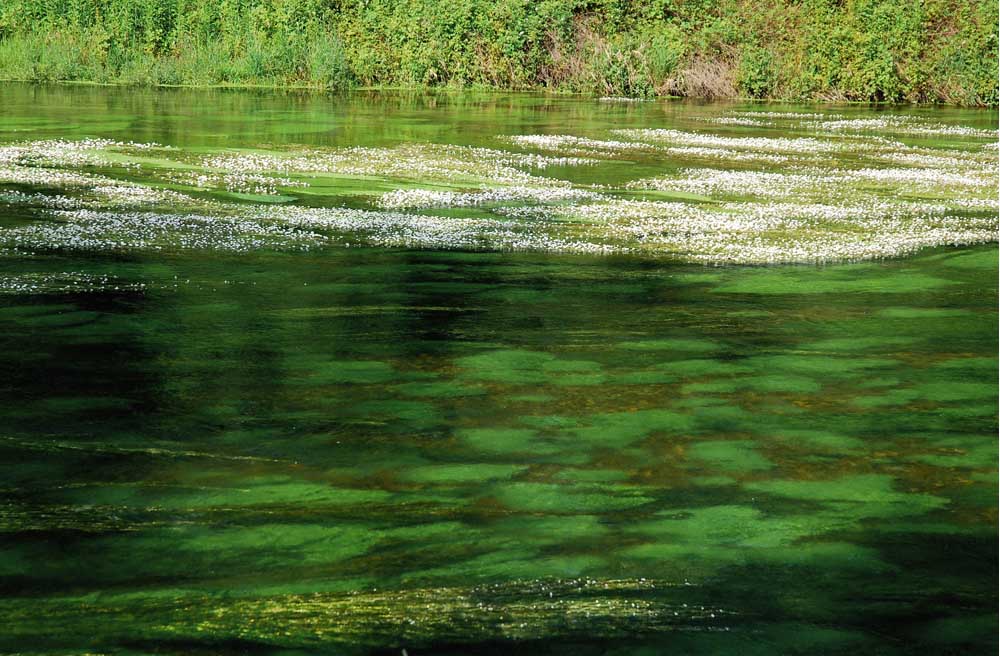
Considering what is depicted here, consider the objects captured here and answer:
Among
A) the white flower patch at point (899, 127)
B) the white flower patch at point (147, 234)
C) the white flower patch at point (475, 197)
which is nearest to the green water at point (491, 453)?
the white flower patch at point (147, 234)

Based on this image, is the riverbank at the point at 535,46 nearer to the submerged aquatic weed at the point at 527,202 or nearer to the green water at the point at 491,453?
the submerged aquatic weed at the point at 527,202

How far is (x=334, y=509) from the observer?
7.20ft

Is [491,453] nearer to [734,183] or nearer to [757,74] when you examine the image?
[734,183]

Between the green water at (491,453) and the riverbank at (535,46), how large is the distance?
10.3m

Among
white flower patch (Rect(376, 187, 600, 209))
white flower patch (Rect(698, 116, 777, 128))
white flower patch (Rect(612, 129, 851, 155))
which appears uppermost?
white flower patch (Rect(698, 116, 777, 128))

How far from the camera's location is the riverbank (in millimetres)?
14211

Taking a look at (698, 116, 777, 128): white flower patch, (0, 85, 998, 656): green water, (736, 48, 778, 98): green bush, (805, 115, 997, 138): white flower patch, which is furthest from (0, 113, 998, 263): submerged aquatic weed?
(736, 48, 778, 98): green bush

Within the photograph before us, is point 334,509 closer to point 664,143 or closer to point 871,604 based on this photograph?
point 871,604

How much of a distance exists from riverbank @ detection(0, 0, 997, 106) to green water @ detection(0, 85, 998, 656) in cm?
1028

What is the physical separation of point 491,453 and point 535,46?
47.1ft

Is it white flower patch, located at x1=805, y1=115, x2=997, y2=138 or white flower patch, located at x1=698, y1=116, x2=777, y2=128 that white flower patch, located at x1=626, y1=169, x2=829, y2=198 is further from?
white flower patch, located at x1=698, y1=116, x2=777, y2=128

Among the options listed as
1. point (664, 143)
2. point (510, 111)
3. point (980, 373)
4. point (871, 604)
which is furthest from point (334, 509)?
point (510, 111)

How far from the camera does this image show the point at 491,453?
8.26ft

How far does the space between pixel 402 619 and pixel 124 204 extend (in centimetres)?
417
